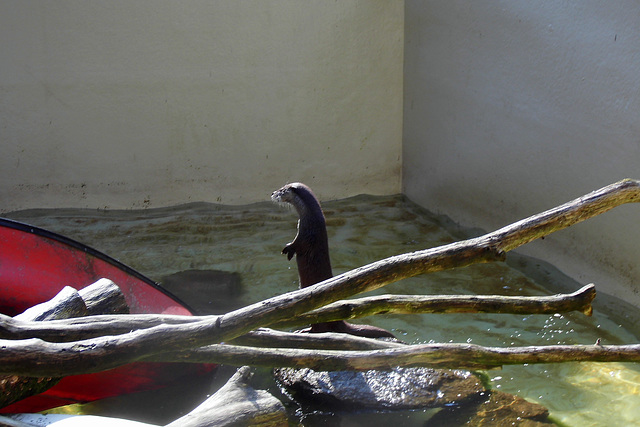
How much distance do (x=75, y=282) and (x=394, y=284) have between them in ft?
7.28

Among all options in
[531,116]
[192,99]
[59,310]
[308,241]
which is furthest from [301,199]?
[192,99]

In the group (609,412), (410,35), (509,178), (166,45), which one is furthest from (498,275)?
(166,45)

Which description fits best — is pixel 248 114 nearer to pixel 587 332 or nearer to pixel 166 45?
pixel 166 45

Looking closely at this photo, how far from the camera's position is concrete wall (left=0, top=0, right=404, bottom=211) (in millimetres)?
6102

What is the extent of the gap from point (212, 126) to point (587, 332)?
3.92 meters

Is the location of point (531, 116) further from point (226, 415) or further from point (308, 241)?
point (226, 415)

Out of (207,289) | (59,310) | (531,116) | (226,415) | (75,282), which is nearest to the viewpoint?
(226,415)

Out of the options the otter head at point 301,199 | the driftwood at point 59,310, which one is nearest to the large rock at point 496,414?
the otter head at point 301,199

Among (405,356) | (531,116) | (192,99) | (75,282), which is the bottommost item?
(405,356)

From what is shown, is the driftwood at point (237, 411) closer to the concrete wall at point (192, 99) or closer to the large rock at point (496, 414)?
the large rock at point (496, 414)

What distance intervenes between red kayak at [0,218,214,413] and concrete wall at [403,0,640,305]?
8.88 ft

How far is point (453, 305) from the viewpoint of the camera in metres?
2.67

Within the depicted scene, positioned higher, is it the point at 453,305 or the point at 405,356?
the point at 453,305

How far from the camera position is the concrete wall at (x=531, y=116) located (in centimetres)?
420
